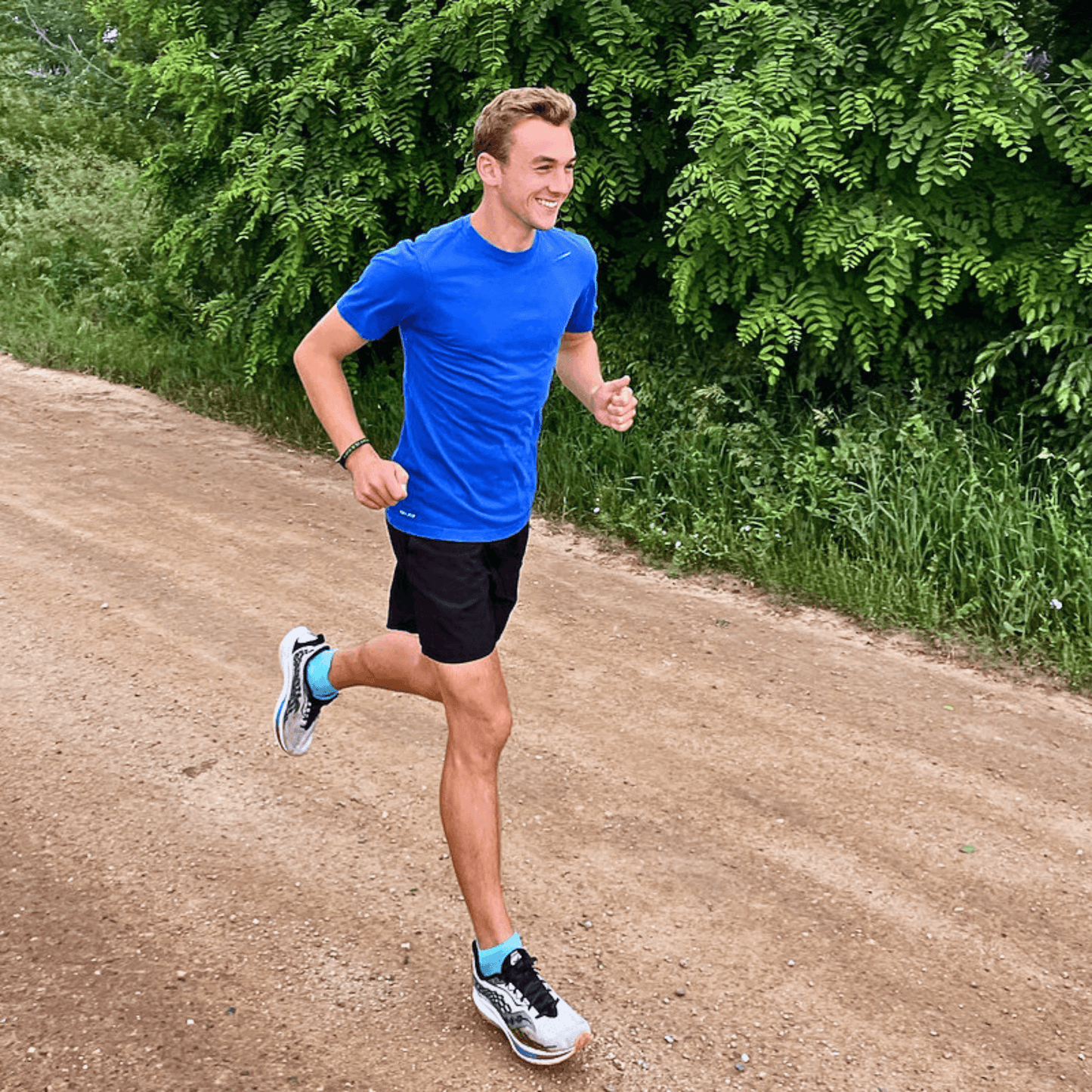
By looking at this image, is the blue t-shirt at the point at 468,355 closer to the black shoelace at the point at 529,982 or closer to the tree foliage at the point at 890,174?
the black shoelace at the point at 529,982

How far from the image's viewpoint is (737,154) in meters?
6.48

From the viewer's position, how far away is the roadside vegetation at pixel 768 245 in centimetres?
614

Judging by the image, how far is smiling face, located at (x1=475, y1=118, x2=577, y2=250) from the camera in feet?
10.2

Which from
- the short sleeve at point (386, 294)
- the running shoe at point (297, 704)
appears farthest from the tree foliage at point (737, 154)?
the short sleeve at point (386, 294)

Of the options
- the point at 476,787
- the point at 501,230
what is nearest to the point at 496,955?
the point at 476,787

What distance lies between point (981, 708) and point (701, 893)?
192cm

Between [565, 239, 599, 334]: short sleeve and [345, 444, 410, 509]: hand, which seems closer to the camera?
[345, 444, 410, 509]: hand

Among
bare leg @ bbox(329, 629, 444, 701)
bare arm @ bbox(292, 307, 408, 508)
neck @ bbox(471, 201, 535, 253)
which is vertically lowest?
bare leg @ bbox(329, 629, 444, 701)

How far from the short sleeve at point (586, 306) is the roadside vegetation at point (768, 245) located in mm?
2812

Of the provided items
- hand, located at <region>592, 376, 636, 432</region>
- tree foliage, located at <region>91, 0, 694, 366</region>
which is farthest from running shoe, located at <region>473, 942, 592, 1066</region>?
tree foliage, located at <region>91, 0, 694, 366</region>

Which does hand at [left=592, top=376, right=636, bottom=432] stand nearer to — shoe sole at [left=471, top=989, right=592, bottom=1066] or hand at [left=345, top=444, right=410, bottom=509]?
hand at [left=345, top=444, right=410, bottom=509]

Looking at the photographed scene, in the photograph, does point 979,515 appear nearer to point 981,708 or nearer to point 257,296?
point 981,708

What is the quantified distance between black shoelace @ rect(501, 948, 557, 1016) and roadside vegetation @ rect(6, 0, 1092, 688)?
10.7ft

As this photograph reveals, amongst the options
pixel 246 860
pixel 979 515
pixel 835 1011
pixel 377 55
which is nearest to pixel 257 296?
pixel 377 55
